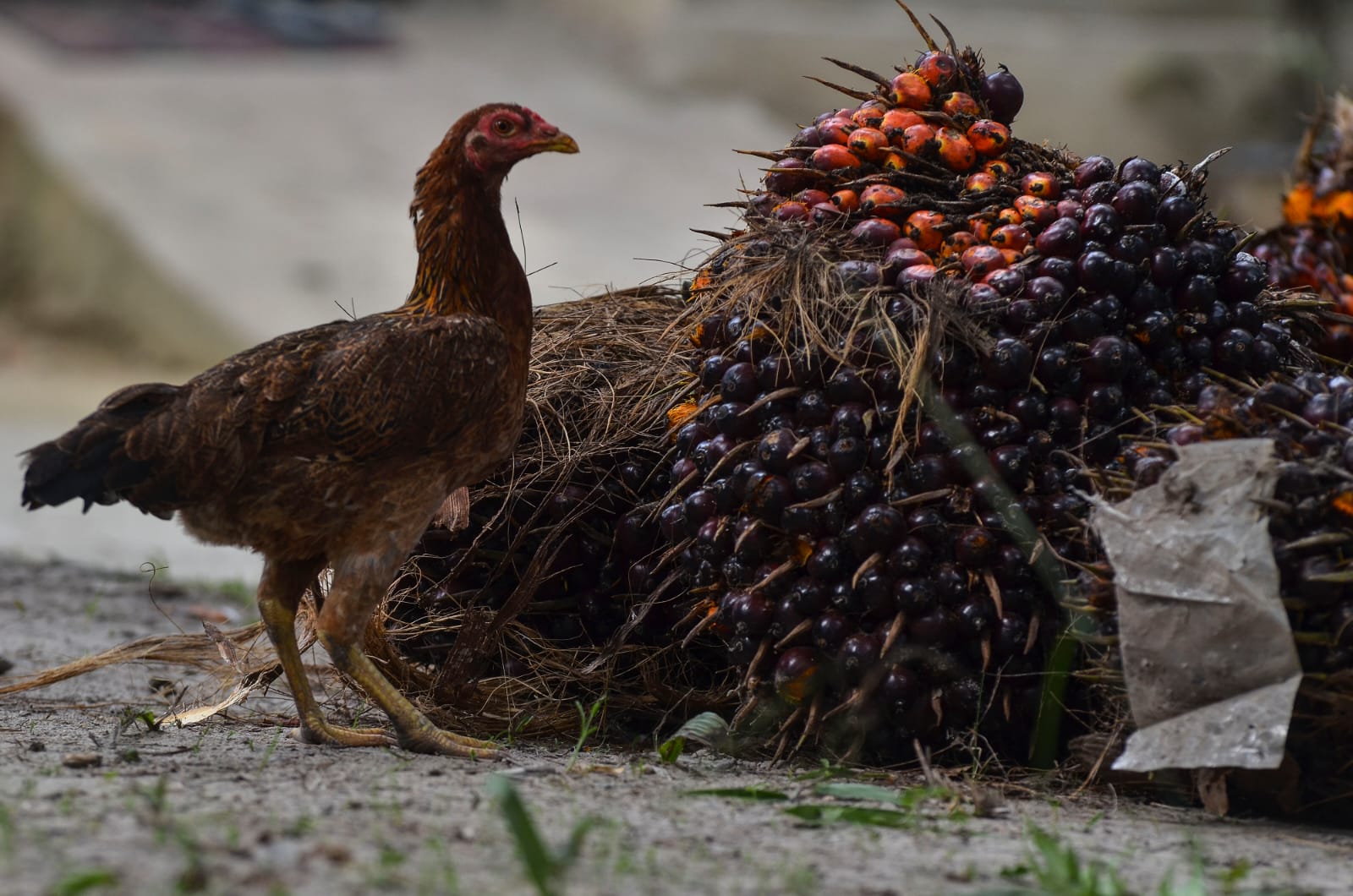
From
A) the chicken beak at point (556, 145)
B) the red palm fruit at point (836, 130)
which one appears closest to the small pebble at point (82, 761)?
the chicken beak at point (556, 145)

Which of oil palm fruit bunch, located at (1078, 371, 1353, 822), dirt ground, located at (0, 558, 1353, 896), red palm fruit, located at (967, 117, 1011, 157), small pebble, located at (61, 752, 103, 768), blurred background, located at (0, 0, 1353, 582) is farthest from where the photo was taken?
blurred background, located at (0, 0, 1353, 582)

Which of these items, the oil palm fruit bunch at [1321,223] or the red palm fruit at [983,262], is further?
the oil palm fruit bunch at [1321,223]

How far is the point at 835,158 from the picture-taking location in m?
2.93

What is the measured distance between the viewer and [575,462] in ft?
10.2

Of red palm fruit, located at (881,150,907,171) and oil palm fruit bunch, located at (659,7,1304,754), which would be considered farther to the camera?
red palm fruit, located at (881,150,907,171)

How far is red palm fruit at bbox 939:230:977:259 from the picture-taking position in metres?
2.77

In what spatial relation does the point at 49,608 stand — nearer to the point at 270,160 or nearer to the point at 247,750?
the point at 247,750

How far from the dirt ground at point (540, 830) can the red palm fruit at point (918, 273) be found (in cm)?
93

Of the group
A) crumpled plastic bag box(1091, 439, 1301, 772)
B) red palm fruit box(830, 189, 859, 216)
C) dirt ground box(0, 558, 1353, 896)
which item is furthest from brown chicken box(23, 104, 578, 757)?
crumpled plastic bag box(1091, 439, 1301, 772)

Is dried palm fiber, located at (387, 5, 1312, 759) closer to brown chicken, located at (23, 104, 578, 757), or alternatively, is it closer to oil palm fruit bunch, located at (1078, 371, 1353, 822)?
oil palm fruit bunch, located at (1078, 371, 1353, 822)

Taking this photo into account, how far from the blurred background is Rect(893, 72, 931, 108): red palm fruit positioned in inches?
294

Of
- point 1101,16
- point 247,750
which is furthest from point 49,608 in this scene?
point 1101,16

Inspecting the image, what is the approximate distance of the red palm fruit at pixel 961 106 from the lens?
2.93 metres

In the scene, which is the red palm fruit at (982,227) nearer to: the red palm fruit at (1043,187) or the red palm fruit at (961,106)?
the red palm fruit at (1043,187)
